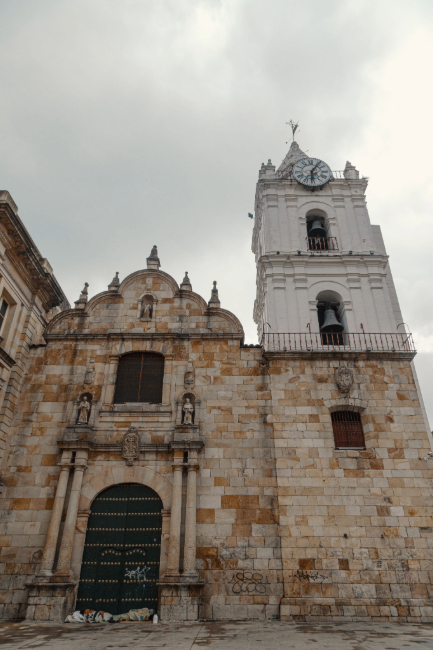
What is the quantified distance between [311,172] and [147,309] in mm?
11567

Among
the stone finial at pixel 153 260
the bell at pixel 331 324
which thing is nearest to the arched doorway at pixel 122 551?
Result: the stone finial at pixel 153 260

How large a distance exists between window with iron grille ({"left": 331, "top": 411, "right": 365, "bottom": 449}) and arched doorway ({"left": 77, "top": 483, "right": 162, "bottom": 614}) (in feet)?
18.6

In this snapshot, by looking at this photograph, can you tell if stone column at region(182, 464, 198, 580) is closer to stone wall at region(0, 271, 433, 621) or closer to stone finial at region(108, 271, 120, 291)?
stone wall at region(0, 271, 433, 621)

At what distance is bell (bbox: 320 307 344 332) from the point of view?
1677 cm

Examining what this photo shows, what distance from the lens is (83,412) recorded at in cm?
1302

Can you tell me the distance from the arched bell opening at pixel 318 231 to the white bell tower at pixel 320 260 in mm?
45

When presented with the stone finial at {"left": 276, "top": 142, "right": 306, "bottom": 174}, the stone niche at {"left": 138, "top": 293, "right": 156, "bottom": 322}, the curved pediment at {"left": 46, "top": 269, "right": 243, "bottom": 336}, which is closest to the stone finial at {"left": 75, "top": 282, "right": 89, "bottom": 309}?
the curved pediment at {"left": 46, "top": 269, "right": 243, "bottom": 336}

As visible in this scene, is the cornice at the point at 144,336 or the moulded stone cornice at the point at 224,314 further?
the moulded stone cornice at the point at 224,314

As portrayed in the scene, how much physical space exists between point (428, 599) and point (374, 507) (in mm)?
2366

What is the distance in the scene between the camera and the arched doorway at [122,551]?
11.0m

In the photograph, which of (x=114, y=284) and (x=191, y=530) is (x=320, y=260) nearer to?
(x=114, y=284)

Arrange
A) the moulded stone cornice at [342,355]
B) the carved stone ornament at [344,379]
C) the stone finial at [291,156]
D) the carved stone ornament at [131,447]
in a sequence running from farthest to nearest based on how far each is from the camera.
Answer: the stone finial at [291,156], the moulded stone cornice at [342,355], the carved stone ornament at [344,379], the carved stone ornament at [131,447]

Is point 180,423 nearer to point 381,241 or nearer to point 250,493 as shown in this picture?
point 250,493

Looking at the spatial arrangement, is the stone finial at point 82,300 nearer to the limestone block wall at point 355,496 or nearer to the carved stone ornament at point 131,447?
the carved stone ornament at point 131,447
